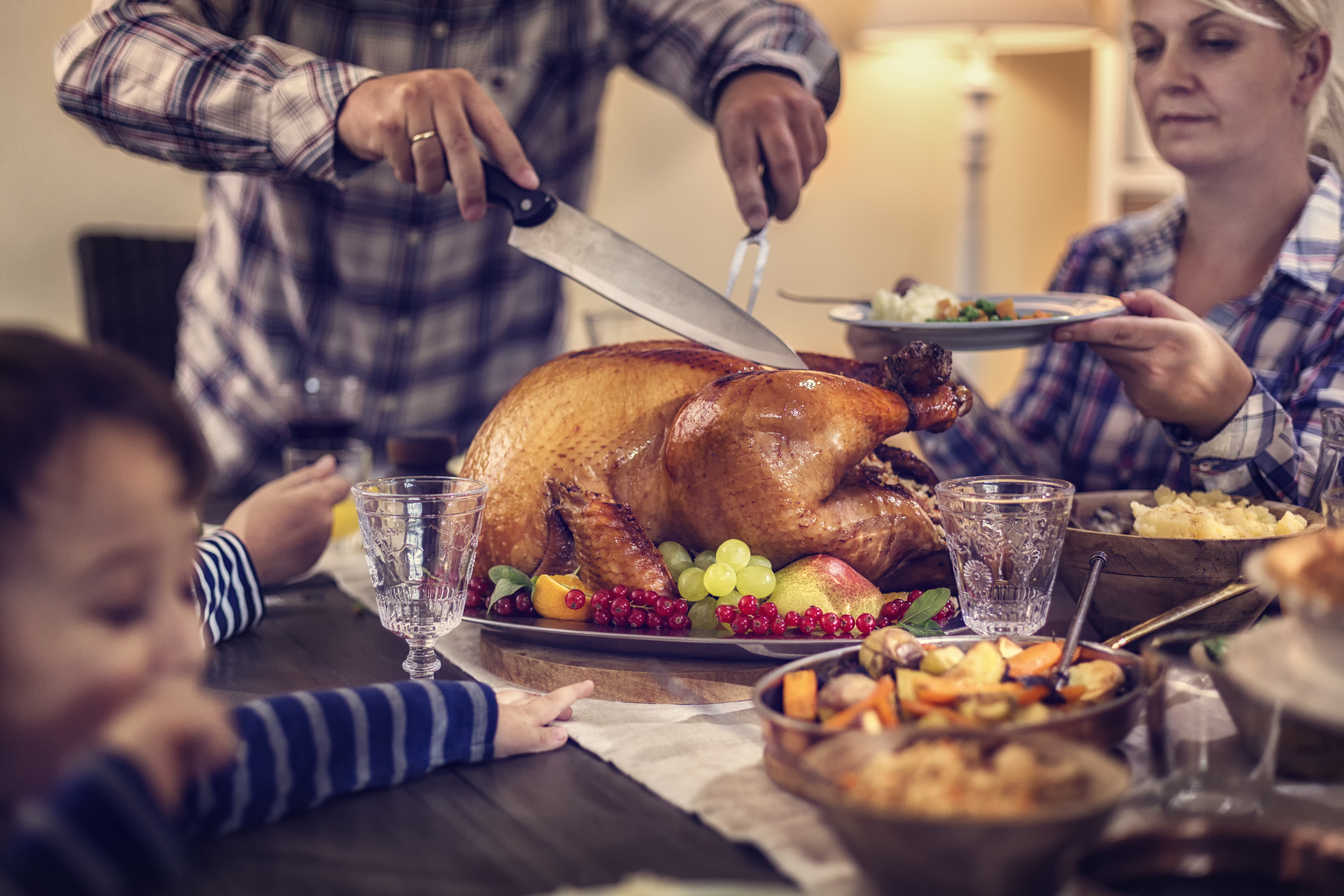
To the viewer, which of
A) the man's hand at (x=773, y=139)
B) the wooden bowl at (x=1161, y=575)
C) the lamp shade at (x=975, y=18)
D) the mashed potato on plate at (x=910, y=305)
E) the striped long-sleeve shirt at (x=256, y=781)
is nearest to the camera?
the striped long-sleeve shirt at (x=256, y=781)

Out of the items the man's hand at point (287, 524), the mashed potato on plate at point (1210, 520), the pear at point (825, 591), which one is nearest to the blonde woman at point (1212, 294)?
the mashed potato on plate at point (1210, 520)

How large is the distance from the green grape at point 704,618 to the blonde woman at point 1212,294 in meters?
0.51

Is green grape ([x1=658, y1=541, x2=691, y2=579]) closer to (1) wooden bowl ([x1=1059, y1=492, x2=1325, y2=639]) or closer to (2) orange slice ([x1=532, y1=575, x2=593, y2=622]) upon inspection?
(2) orange slice ([x1=532, y1=575, x2=593, y2=622])

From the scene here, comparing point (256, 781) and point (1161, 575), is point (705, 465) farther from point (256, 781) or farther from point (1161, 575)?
point (256, 781)

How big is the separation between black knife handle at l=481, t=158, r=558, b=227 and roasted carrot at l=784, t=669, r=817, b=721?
28.1 inches

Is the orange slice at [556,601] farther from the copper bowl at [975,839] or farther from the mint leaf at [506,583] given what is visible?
the copper bowl at [975,839]

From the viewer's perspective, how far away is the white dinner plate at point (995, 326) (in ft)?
4.12

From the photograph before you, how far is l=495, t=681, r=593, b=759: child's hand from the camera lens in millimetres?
897

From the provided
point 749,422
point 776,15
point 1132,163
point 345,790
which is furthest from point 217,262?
point 1132,163

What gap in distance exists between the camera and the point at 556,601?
3.82 feet

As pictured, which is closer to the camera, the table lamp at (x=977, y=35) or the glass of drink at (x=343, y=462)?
the glass of drink at (x=343, y=462)

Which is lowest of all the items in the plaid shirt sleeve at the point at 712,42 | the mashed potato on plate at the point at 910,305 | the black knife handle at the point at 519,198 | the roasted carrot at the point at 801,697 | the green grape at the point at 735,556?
the roasted carrot at the point at 801,697

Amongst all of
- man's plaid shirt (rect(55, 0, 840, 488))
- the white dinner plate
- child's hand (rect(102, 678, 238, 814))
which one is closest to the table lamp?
man's plaid shirt (rect(55, 0, 840, 488))

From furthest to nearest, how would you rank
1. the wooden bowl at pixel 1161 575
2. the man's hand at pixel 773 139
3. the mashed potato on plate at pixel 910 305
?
1. the man's hand at pixel 773 139
2. the mashed potato on plate at pixel 910 305
3. the wooden bowl at pixel 1161 575
